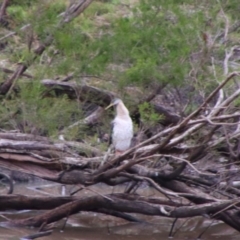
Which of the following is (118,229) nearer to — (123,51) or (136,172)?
(136,172)

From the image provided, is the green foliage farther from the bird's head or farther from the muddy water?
the muddy water

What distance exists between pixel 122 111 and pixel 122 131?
0.24 meters

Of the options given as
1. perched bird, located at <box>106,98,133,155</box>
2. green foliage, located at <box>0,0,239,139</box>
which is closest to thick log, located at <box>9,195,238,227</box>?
perched bird, located at <box>106,98,133,155</box>

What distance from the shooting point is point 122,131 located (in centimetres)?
743

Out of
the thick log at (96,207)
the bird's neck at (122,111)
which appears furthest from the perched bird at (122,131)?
the thick log at (96,207)

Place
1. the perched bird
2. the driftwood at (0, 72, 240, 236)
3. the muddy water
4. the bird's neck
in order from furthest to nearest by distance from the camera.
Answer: the muddy water
the bird's neck
the perched bird
the driftwood at (0, 72, 240, 236)

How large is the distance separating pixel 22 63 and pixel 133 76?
1.42 m

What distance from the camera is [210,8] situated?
27.6ft

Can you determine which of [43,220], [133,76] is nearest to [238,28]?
[133,76]

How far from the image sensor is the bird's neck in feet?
24.8

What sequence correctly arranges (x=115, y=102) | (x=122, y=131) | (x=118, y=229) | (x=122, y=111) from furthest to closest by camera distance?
(x=118, y=229) → (x=115, y=102) → (x=122, y=111) → (x=122, y=131)

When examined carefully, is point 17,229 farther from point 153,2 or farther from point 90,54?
point 153,2

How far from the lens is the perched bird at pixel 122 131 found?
24.3ft

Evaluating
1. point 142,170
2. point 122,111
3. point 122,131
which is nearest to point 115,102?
point 122,111
